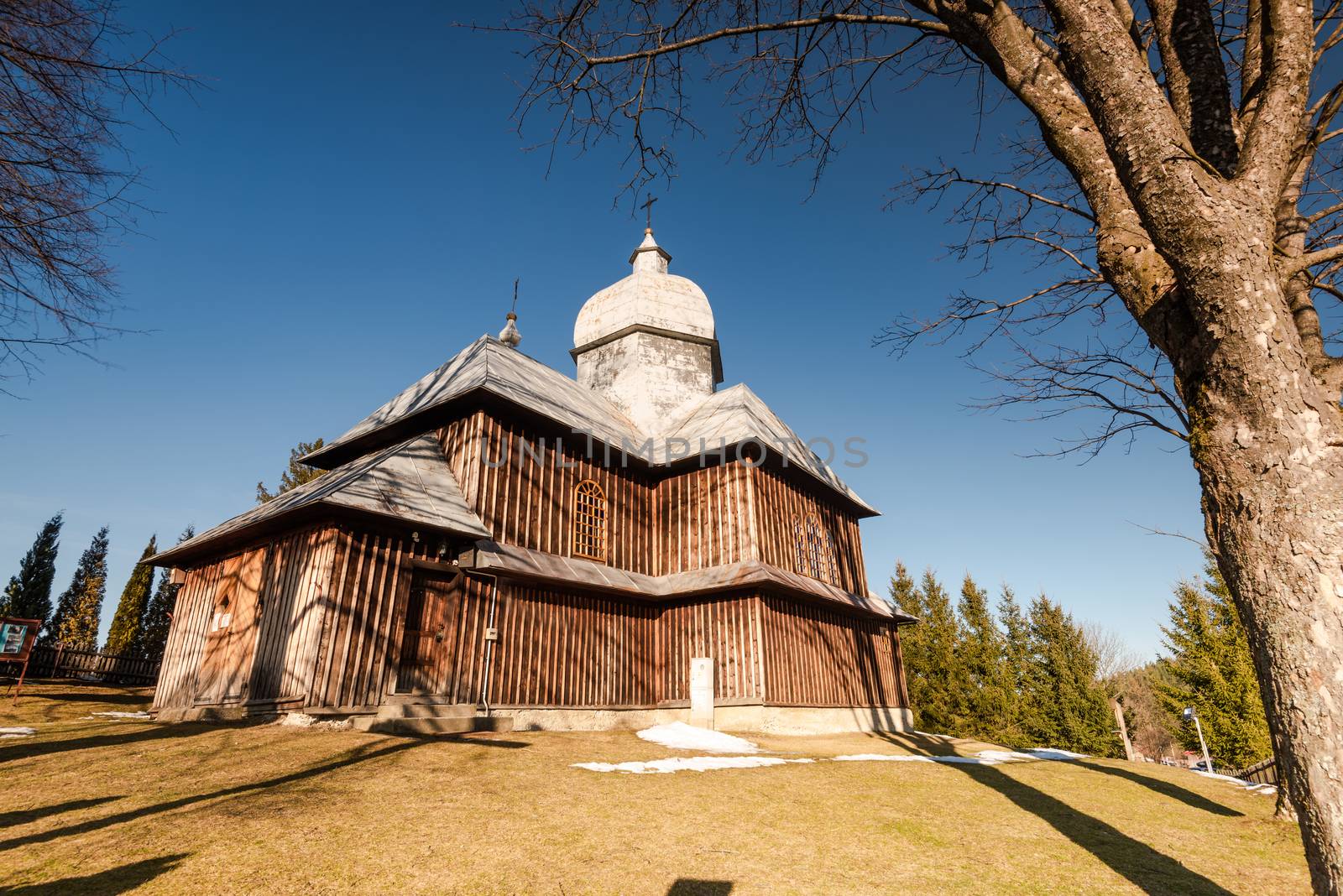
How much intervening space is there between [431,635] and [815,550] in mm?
11214

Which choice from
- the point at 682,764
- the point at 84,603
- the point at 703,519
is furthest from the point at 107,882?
the point at 84,603

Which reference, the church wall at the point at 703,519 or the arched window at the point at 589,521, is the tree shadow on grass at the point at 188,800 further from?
the church wall at the point at 703,519

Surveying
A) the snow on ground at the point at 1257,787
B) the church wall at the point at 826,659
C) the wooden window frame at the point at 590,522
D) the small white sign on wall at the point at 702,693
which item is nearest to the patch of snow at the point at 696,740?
the small white sign on wall at the point at 702,693

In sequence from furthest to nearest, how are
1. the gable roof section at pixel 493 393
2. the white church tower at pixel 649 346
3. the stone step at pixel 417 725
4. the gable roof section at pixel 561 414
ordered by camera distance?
the white church tower at pixel 649 346, the gable roof section at pixel 561 414, the gable roof section at pixel 493 393, the stone step at pixel 417 725

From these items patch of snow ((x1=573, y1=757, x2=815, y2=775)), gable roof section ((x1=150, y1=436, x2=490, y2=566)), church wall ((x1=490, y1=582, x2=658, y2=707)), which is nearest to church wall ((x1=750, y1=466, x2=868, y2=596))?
church wall ((x1=490, y1=582, x2=658, y2=707))

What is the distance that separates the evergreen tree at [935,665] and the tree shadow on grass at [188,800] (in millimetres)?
30972

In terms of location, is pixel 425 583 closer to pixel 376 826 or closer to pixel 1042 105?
pixel 376 826

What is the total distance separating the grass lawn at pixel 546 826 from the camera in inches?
179

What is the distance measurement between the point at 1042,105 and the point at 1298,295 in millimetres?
3251

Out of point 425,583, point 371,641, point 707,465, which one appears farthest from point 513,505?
point 707,465

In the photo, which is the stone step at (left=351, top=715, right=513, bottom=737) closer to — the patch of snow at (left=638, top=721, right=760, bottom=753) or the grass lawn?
the grass lawn

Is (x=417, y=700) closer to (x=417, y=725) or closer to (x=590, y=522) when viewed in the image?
(x=417, y=725)

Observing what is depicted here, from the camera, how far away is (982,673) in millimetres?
34094

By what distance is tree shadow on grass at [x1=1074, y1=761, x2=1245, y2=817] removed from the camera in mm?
9257
